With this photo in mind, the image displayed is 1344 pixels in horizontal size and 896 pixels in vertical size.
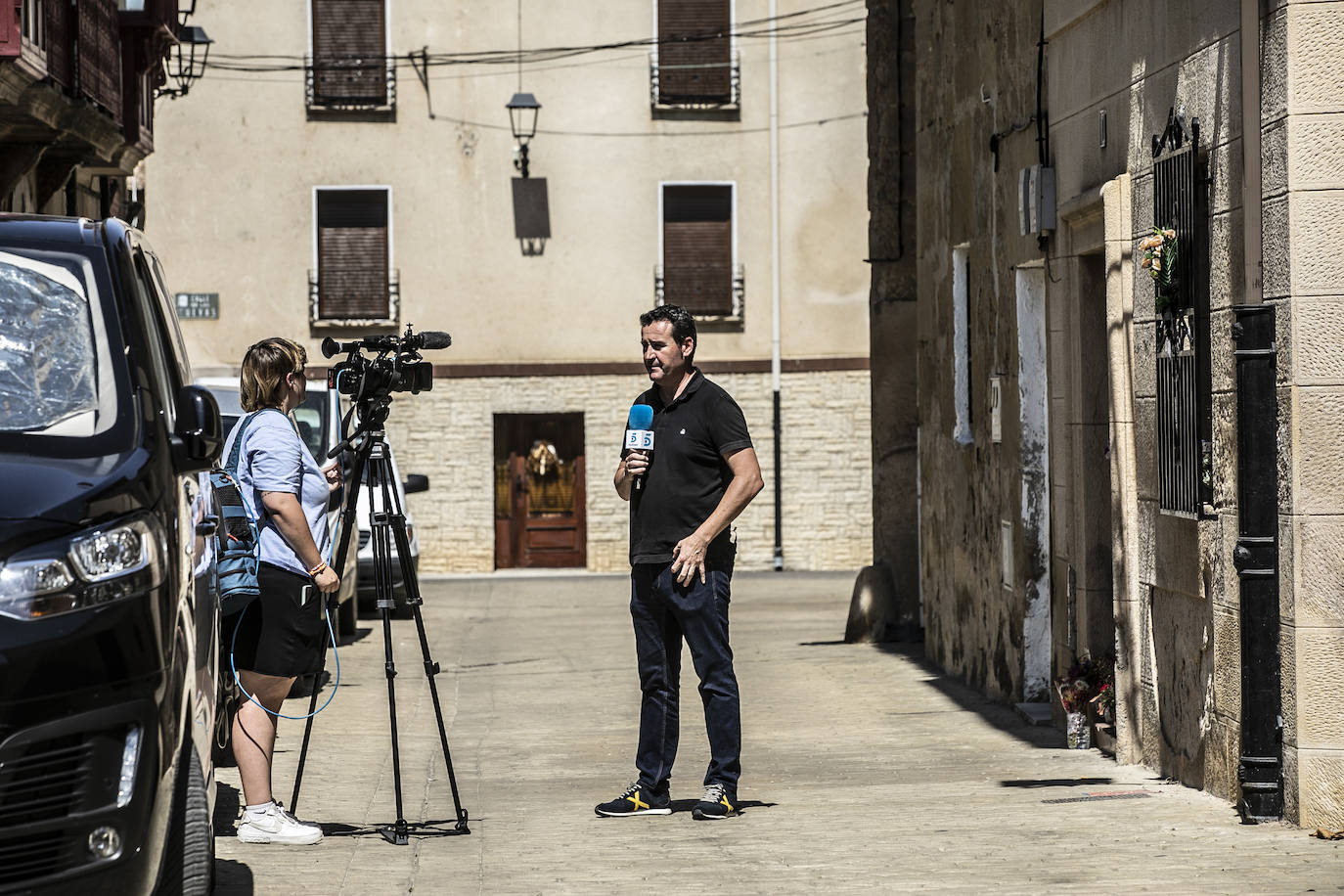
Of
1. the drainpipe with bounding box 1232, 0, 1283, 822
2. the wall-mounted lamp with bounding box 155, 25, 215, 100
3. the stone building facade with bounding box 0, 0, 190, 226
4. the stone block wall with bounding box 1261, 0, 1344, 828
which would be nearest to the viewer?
the stone block wall with bounding box 1261, 0, 1344, 828

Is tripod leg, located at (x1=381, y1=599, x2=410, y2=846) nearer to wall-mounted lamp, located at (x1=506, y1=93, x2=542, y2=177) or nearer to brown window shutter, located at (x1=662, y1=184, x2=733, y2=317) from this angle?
wall-mounted lamp, located at (x1=506, y1=93, x2=542, y2=177)

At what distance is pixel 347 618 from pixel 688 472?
34.0 ft

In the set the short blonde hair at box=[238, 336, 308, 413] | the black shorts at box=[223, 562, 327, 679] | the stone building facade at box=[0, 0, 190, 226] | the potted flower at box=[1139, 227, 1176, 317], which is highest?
the stone building facade at box=[0, 0, 190, 226]

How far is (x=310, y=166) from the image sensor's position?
29625 mm

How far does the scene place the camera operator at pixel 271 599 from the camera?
7125 millimetres

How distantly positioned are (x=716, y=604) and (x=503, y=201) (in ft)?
74.1

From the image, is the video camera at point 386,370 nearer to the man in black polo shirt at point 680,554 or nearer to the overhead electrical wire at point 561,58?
the man in black polo shirt at point 680,554

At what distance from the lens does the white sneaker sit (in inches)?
283

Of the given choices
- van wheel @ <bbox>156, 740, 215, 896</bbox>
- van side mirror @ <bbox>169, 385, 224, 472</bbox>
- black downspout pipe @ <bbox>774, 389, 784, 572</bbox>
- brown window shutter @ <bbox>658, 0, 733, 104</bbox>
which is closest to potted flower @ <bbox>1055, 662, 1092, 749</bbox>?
van wheel @ <bbox>156, 740, 215, 896</bbox>

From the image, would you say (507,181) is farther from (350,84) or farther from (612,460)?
(612,460)

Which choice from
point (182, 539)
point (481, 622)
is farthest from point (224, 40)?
point (182, 539)

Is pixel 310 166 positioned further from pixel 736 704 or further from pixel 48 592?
pixel 48 592

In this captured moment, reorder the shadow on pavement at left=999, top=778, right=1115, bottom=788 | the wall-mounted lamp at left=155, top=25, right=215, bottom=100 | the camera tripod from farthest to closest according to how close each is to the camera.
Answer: the wall-mounted lamp at left=155, top=25, right=215, bottom=100 < the shadow on pavement at left=999, top=778, right=1115, bottom=788 < the camera tripod

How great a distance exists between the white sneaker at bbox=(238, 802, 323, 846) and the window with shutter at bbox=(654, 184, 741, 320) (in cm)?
2318
